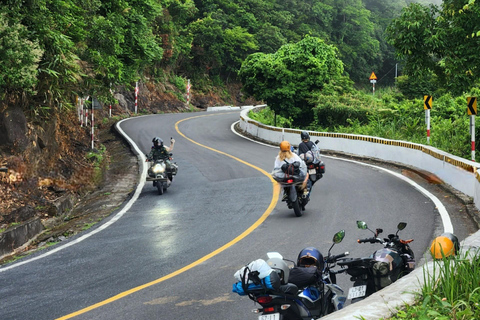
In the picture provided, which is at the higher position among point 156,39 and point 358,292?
point 156,39

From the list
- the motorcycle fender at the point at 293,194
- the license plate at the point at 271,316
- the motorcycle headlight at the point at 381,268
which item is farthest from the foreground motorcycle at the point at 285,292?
the motorcycle fender at the point at 293,194

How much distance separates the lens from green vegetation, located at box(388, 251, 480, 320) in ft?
14.2

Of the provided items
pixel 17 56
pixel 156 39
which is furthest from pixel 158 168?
pixel 156 39

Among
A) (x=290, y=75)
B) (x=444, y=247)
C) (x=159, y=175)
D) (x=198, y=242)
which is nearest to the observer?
(x=444, y=247)

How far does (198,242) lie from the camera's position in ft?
34.0

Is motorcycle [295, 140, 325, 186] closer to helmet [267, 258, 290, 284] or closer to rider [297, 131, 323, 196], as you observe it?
rider [297, 131, 323, 196]

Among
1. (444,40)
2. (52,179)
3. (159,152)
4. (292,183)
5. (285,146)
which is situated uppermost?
(444,40)

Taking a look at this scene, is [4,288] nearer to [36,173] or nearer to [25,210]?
[25,210]

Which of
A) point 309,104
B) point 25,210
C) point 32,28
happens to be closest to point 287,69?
point 309,104

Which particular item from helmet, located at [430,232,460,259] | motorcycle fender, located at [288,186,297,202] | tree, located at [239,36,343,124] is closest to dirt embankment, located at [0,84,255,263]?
motorcycle fender, located at [288,186,297,202]

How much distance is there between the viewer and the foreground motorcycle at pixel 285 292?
4.85 meters

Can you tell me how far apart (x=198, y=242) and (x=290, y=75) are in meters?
24.3

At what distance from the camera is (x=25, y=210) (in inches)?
533

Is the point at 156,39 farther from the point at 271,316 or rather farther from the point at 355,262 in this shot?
the point at 271,316
